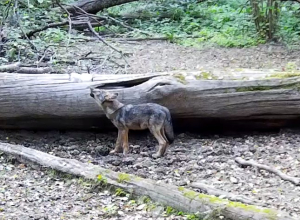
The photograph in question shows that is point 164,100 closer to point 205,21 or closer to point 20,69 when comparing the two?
point 20,69

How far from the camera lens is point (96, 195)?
4.60 metres

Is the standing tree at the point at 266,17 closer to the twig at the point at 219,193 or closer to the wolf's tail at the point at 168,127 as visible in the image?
the wolf's tail at the point at 168,127

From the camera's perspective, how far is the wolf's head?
5504mm

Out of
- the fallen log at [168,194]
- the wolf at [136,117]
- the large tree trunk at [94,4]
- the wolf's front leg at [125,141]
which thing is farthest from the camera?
the large tree trunk at [94,4]

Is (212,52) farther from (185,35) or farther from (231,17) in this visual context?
(231,17)

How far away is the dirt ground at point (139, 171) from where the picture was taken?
4.29 meters

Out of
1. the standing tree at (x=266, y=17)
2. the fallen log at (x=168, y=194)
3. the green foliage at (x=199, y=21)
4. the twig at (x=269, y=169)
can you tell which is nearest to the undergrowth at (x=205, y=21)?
the green foliage at (x=199, y=21)

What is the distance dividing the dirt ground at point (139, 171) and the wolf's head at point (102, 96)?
638mm

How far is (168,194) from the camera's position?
415 centimetres

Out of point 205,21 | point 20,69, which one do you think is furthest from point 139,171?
point 205,21

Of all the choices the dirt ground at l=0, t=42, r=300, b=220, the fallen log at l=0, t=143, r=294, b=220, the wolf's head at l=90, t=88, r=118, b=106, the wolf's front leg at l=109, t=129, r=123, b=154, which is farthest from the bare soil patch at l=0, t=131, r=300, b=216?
the wolf's head at l=90, t=88, r=118, b=106

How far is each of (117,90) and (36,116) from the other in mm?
1096

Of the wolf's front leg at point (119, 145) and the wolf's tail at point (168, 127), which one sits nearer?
the wolf's tail at point (168, 127)

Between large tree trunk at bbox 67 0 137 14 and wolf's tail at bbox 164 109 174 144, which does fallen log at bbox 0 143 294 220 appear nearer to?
wolf's tail at bbox 164 109 174 144
